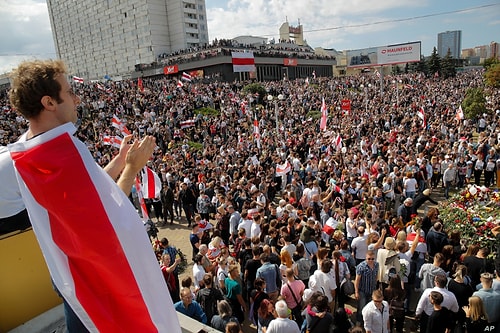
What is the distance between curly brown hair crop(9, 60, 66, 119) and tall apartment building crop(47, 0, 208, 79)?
75019mm

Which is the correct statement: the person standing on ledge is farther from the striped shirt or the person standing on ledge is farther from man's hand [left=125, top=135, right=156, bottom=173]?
the striped shirt

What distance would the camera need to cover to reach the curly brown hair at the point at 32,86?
1.51m

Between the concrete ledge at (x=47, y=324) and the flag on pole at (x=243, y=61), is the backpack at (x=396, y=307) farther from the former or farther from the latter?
the flag on pole at (x=243, y=61)

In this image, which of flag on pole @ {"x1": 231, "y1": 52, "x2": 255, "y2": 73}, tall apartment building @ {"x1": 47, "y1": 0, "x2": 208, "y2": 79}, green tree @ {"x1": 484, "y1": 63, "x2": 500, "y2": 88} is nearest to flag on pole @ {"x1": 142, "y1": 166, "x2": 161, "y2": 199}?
flag on pole @ {"x1": 231, "y1": 52, "x2": 255, "y2": 73}

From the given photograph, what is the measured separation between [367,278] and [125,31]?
261ft

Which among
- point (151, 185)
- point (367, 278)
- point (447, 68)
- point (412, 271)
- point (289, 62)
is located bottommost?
point (412, 271)

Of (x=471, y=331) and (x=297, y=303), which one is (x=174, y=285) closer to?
(x=297, y=303)

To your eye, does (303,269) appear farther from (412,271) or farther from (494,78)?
(494,78)

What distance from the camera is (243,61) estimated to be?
51.8 m

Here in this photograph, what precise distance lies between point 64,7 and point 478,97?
296 ft

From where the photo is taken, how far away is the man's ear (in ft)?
5.05

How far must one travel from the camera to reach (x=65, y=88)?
161 centimetres

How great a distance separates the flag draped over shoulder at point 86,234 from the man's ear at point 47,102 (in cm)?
12

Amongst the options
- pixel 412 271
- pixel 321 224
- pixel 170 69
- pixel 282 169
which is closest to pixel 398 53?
pixel 170 69
